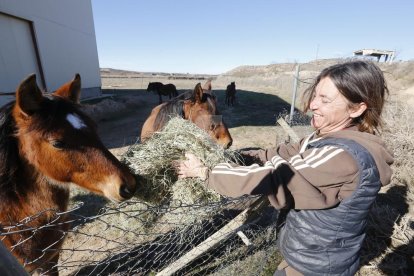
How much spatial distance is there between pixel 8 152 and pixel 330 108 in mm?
2342

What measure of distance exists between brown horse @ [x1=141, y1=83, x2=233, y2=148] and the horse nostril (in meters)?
2.21

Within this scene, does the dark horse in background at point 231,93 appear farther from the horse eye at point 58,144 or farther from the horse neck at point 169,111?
the horse eye at point 58,144

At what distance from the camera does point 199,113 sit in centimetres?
424

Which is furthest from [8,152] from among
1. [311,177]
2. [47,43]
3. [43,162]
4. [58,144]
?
[47,43]

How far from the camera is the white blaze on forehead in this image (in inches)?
74.5

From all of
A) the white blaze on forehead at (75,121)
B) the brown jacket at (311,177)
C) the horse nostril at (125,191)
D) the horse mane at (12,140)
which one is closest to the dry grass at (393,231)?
the brown jacket at (311,177)

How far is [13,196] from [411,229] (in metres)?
5.01

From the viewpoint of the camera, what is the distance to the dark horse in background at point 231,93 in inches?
717

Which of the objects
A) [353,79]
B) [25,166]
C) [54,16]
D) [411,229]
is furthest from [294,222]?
[54,16]

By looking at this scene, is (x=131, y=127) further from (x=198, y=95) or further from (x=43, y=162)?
(x=43, y=162)

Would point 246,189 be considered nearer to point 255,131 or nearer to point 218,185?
point 218,185

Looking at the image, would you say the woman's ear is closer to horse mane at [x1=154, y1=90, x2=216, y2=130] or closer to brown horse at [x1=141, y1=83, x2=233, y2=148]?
brown horse at [x1=141, y1=83, x2=233, y2=148]

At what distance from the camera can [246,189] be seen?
1.39 m

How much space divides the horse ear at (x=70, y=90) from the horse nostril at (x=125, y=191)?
3.66ft
